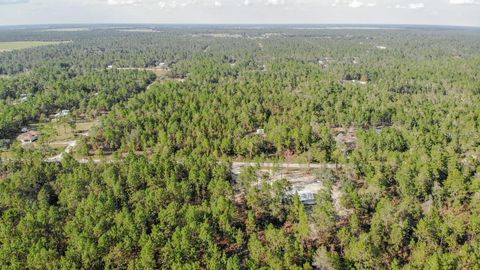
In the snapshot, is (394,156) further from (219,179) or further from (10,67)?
(10,67)

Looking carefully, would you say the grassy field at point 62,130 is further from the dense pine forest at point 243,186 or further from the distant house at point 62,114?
the distant house at point 62,114

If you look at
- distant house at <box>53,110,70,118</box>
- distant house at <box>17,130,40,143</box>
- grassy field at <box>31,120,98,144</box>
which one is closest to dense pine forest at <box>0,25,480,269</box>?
grassy field at <box>31,120,98,144</box>

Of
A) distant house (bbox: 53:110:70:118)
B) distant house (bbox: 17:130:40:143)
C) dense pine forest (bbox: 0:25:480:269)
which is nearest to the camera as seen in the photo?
dense pine forest (bbox: 0:25:480:269)

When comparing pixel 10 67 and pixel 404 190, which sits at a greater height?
pixel 10 67

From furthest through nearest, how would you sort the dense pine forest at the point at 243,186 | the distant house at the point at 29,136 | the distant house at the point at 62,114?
the distant house at the point at 62,114
the distant house at the point at 29,136
the dense pine forest at the point at 243,186

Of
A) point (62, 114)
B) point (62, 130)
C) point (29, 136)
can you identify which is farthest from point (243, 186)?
point (62, 114)

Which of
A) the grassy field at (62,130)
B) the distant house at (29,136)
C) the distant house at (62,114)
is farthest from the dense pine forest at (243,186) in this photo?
the distant house at (29,136)

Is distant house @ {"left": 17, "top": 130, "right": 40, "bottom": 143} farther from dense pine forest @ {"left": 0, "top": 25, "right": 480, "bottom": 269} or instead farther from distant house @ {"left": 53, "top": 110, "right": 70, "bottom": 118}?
distant house @ {"left": 53, "top": 110, "right": 70, "bottom": 118}

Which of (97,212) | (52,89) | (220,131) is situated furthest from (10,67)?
(97,212)

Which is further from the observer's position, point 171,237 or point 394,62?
point 394,62
